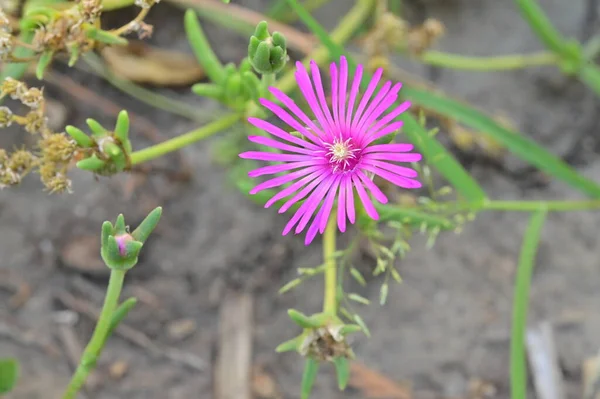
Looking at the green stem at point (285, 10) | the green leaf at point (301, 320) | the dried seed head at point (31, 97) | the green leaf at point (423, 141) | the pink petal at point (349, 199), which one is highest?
the green stem at point (285, 10)

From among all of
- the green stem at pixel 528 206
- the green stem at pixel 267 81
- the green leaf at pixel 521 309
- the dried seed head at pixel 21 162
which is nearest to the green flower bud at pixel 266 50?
the green stem at pixel 267 81

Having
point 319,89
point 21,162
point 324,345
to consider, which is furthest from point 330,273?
point 21,162

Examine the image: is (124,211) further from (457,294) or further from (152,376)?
(457,294)

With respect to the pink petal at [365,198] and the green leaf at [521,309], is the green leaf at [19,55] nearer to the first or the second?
the pink petal at [365,198]

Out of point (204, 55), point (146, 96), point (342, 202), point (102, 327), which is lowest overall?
point (102, 327)

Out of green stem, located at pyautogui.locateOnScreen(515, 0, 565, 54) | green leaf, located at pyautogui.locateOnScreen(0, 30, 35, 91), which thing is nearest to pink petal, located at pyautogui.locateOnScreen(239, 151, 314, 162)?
green leaf, located at pyautogui.locateOnScreen(0, 30, 35, 91)

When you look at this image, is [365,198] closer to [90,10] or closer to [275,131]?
[275,131]
